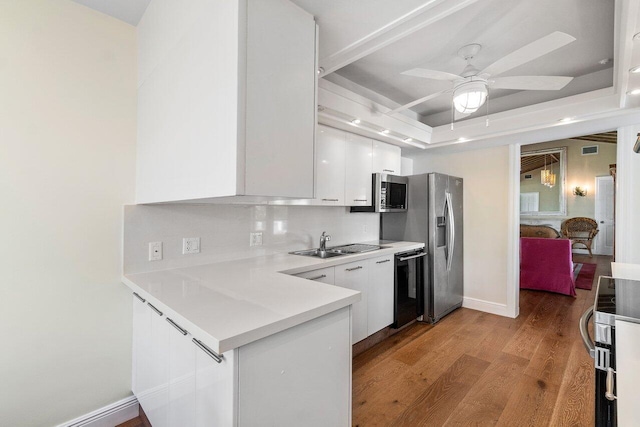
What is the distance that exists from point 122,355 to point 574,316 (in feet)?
15.0

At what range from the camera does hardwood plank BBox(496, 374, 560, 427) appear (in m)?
1.80

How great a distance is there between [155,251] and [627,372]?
86.6 inches

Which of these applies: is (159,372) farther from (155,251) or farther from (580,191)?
(580,191)

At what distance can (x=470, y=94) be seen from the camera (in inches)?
76.7

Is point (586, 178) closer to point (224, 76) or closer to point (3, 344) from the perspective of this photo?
point (224, 76)

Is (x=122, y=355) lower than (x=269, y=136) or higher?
lower

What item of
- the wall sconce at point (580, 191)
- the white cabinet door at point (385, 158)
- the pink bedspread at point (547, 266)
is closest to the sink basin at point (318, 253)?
the white cabinet door at point (385, 158)

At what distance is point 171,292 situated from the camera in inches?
56.8

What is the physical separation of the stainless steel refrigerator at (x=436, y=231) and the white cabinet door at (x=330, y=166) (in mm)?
1091

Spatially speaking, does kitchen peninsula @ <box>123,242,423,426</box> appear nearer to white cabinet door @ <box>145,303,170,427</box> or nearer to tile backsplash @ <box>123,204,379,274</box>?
white cabinet door @ <box>145,303,170,427</box>

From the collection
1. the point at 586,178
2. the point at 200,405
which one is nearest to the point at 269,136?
the point at 200,405

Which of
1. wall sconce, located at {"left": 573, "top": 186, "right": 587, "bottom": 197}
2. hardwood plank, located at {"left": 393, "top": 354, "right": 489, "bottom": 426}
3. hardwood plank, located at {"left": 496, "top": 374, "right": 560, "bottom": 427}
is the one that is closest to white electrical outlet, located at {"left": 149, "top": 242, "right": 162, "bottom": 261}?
hardwood plank, located at {"left": 393, "top": 354, "right": 489, "bottom": 426}

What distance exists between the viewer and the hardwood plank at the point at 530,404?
1803 millimetres

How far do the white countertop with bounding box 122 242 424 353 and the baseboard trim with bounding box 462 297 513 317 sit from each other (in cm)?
282
